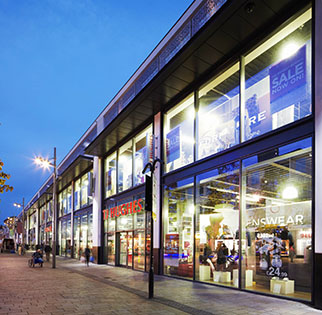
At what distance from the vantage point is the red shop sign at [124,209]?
20.0m

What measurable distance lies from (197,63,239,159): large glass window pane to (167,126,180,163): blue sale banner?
185 centimetres

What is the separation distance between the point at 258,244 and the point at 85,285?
23.9 ft

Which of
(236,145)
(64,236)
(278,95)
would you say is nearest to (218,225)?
(236,145)

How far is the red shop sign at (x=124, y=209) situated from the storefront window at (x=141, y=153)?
4.17 ft

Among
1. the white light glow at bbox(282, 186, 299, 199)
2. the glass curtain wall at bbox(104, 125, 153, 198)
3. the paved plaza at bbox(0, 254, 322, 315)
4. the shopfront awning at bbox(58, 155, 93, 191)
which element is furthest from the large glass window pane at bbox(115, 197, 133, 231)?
the white light glow at bbox(282, 186, 299, 199)

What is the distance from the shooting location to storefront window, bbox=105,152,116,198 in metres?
24.4

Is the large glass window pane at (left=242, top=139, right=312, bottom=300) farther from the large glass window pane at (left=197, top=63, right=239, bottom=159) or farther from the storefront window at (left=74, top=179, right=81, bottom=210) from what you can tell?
the storefront window at (left=74, top=179, right=81, bottom=210)

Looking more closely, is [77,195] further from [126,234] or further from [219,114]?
[219,114]

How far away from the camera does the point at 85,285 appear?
1398cm

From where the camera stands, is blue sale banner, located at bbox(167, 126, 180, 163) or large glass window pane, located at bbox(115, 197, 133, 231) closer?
blue sale banner, located at bbox(167, 126, 180, 163)

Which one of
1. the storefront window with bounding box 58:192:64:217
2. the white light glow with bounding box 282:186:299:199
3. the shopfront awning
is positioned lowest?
the storefront window with bounding box 58:192:64:217

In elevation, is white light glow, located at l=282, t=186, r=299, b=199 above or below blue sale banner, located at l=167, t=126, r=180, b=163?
below

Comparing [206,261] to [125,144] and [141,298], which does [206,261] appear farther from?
[125,144]

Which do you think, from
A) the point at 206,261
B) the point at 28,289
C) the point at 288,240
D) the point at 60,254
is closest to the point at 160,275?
the point at 206,261
